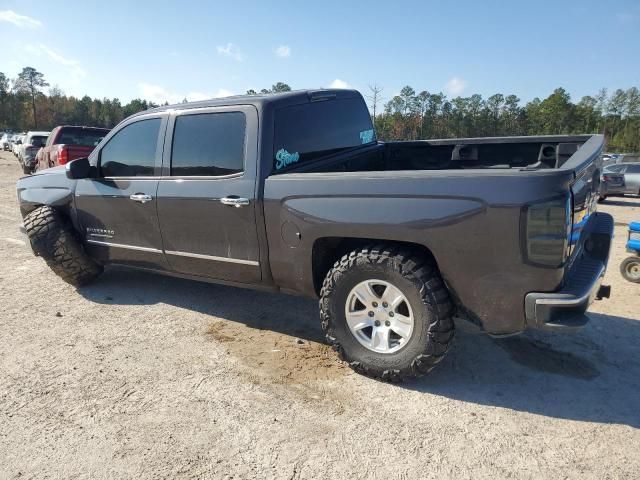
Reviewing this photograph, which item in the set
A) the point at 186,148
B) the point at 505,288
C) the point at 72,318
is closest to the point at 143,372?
the point at 72,318

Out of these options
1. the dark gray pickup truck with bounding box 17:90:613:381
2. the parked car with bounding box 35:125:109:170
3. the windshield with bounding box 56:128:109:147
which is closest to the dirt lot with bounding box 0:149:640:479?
the dark gray pickup truck with bounding box 17:90:613:381

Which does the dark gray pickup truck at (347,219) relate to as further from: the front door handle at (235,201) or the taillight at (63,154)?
the taillight at (63,154)

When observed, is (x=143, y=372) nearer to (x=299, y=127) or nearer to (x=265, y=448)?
(x=265, y=448)

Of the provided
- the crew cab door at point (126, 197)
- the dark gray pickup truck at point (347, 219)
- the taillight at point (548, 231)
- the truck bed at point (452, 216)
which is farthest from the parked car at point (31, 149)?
the taillight at point (548, 231)

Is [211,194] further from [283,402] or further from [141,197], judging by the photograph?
[283,402]

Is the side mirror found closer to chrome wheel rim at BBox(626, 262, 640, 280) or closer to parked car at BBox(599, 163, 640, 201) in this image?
chrome wheel rim at BBox(626, 262, 640, 280)

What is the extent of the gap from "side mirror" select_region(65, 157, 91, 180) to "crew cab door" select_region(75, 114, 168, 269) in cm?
10

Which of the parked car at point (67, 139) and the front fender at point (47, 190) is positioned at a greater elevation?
the parked car at point (67, 139)

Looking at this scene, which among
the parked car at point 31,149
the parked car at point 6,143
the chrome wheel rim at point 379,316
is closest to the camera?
the chrome wheel rim at point 379,316

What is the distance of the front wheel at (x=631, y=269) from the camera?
548cm

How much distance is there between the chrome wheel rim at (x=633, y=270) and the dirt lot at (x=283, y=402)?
1.18 m

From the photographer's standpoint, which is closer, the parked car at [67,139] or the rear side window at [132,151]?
the rear side window at [132,151]

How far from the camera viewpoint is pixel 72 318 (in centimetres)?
438

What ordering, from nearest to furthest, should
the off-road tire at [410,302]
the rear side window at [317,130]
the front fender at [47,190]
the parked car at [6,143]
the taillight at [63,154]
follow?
the off-road tire at [410,302] → the rear side window at [317,130] → the front fender at [47,190] → the taillight at [63,154] → the parked car at [6,143]
